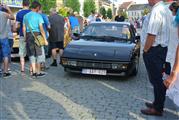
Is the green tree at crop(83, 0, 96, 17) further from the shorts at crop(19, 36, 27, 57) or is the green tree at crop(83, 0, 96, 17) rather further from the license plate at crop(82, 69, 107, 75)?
the license plate at crop(82, 69, 107, 75)

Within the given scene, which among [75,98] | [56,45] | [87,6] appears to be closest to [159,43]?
[75,98]

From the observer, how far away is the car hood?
8762 millimetres

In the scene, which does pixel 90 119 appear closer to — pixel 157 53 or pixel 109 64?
pixel 157 53

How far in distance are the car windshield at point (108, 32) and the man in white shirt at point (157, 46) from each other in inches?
158

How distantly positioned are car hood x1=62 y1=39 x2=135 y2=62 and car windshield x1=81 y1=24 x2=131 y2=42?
0.51 meters

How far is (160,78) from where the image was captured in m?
5.92

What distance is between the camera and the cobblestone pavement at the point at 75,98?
19.6 feet

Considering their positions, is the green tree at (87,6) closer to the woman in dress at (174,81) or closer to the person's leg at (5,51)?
the person's leg at (5,51)

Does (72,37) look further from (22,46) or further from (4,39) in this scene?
(4,39)

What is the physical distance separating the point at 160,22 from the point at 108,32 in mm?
4566

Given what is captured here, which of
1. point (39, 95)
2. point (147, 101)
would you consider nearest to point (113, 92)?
point (147, 101)

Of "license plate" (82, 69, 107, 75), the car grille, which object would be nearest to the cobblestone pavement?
"license plate" (82, 69, 107, 75)

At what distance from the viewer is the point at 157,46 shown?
583 cm

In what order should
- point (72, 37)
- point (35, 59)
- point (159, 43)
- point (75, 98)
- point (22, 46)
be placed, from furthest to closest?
point (72, 37)
point (22, 46)
point (35, 59)
point (75, 98)
point (159, 43)
